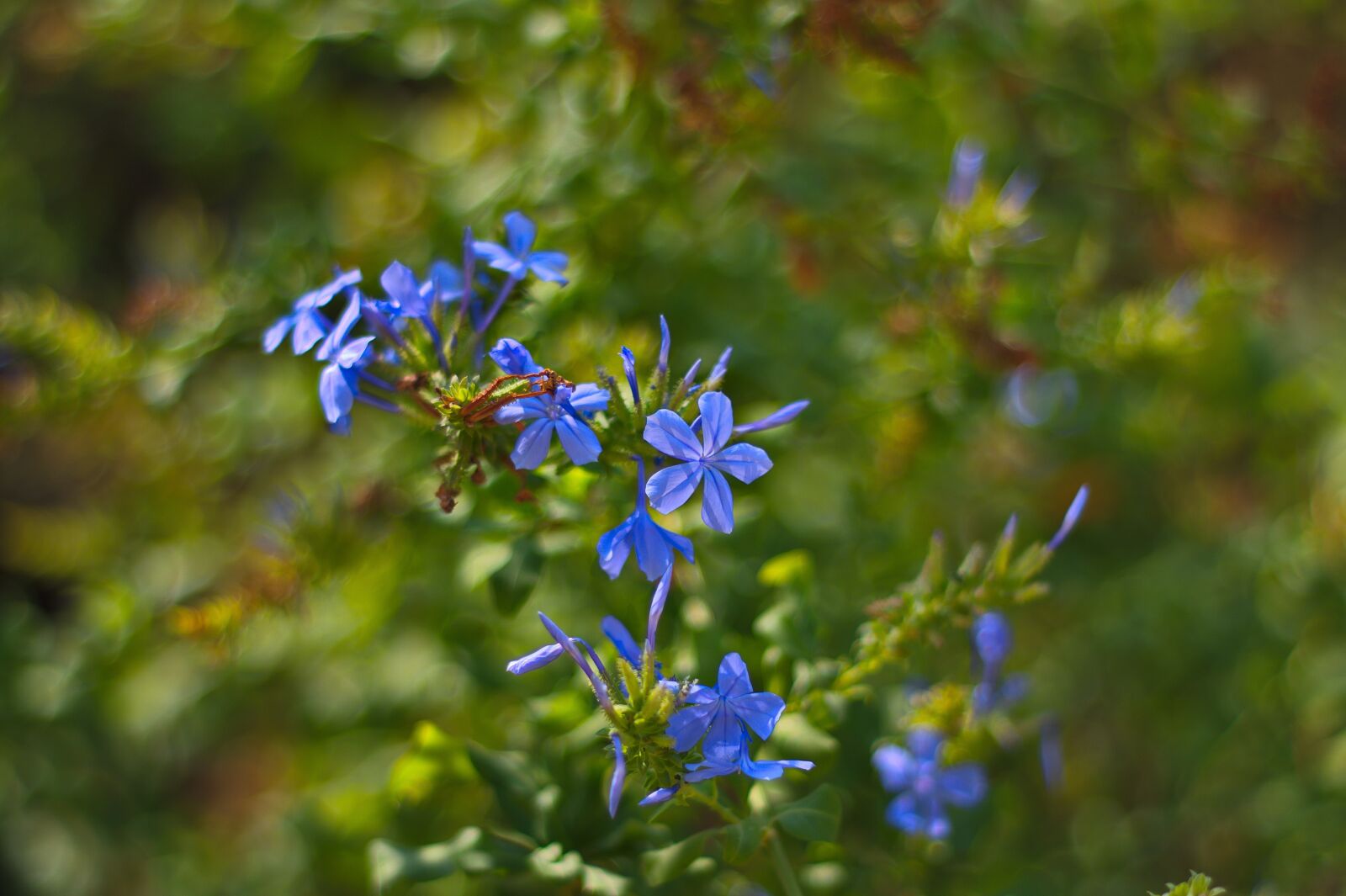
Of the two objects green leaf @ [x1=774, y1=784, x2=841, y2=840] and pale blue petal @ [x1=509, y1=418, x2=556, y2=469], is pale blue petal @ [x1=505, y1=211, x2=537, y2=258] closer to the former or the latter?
pale blue petal @ [x1=509, y1=418, x2=556, y2=469]

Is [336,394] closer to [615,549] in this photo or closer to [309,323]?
[309,323]

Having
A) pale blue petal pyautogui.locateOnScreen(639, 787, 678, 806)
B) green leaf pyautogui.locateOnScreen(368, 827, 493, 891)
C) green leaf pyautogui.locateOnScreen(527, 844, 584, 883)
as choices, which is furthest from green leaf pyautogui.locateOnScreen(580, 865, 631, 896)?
pale blue petal pyautogui.locateOnScreen(639, 787, 678, 806)

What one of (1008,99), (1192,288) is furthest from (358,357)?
(1008,99)

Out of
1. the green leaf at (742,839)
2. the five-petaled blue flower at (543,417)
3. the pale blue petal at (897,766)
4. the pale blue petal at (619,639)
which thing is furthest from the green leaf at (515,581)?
the pale blue petal at (897,766)

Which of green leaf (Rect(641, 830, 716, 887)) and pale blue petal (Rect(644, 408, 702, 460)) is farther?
green leaf (Rect(641, 830, 716, 887))

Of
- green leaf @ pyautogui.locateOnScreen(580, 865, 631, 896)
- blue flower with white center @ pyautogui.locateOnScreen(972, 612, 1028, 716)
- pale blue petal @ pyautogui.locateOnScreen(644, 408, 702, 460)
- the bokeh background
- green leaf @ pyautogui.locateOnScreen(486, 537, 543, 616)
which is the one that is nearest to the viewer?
pale blue petal @ pyautogui.locateOnScreen(644, 408, 702, 460)

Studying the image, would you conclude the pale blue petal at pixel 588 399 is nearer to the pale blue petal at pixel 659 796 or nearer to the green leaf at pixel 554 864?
the pale blue petal at pixel 659 796
